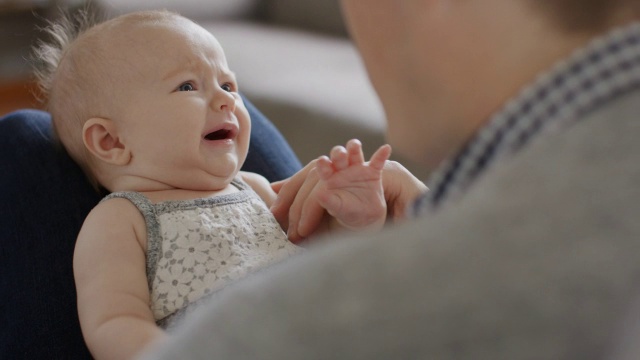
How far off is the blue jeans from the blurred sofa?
1130 millimetres

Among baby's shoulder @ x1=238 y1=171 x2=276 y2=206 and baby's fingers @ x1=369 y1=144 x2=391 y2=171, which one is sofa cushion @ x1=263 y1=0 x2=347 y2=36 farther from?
baby's fingers @ x1=369 y1=144 x2=391 y2=171

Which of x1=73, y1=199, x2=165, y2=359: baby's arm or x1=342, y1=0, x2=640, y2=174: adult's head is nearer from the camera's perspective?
x1=342, y1=0, x2=640, y2=174: adult's head

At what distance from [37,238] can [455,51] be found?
2.65 ft

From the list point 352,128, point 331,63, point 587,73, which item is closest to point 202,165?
point 587,73

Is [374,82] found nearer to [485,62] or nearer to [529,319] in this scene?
[485,62]

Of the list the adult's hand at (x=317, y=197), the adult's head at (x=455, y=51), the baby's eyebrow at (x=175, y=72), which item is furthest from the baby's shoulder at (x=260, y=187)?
the adult's head at (x=455, y=51)

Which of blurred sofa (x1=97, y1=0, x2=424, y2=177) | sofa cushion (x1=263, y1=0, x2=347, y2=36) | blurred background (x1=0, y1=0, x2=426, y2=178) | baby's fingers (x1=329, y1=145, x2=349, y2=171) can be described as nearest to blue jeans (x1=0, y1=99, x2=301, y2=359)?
baby's fingers (x1=329, y1=145, x2=349, y2=171)

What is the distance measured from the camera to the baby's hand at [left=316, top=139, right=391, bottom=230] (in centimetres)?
112

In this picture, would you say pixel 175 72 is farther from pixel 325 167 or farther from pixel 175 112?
pixel 325 167

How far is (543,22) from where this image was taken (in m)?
0.61

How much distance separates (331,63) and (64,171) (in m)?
2.24

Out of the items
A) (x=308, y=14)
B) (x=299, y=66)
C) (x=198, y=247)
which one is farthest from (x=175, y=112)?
(x=308, y=14)

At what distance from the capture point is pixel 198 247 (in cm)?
119

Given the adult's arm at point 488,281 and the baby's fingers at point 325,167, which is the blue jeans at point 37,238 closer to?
the baby's fingers at point 325,167
